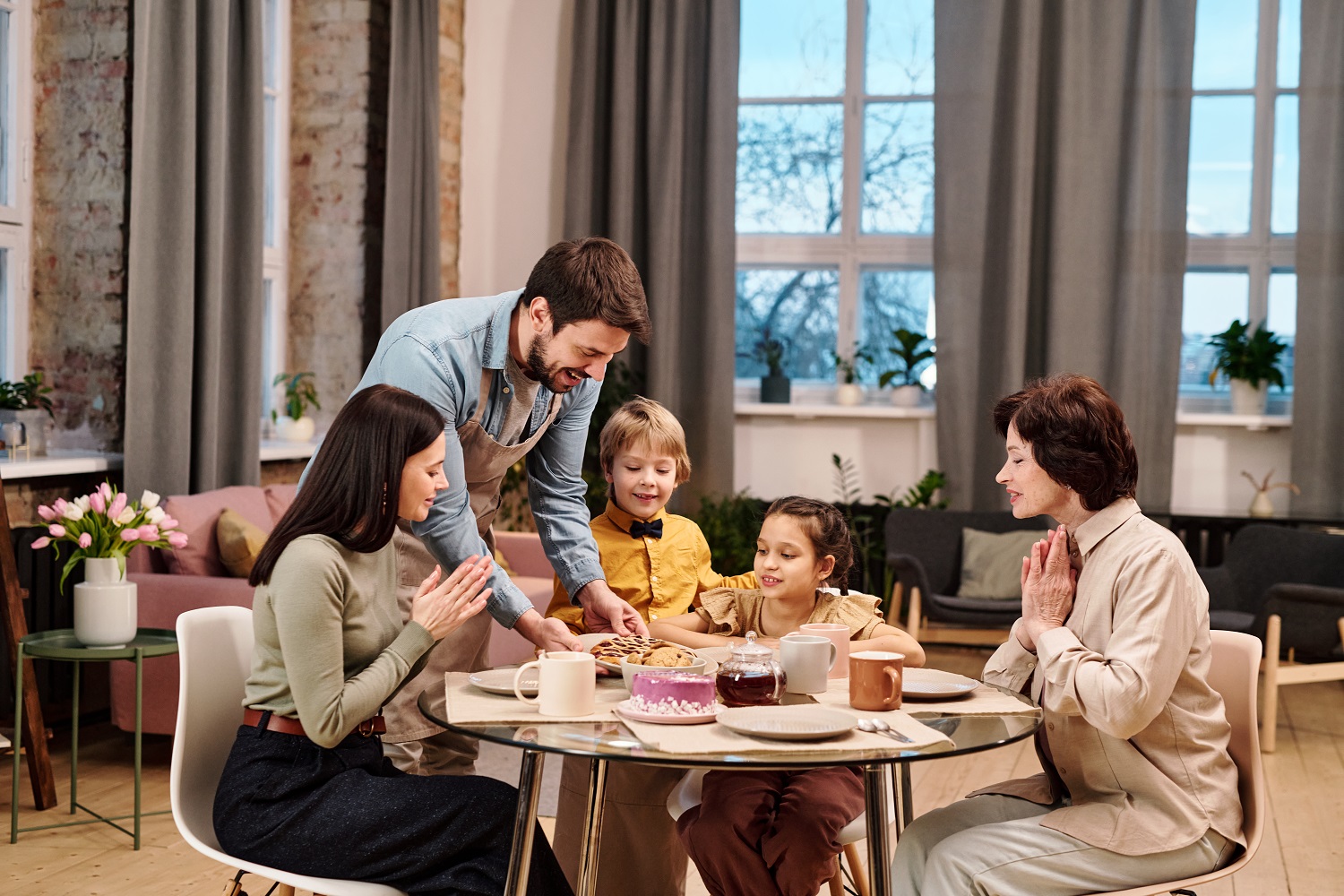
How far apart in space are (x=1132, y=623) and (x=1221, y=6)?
217 inches

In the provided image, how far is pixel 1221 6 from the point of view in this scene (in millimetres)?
6352

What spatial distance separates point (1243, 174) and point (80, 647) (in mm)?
5687

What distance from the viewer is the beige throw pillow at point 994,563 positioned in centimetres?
552

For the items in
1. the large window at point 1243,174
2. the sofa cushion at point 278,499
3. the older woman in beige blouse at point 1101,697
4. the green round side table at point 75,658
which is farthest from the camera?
the large window at point 1243,174

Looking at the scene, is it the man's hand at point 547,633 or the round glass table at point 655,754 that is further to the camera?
the man's hand at point 547,633

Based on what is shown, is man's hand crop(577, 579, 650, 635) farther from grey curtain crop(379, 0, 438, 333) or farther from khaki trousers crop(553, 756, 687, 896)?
grey curtain crop(379, 0, 438, 333)

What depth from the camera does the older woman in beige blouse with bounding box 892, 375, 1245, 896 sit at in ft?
6.10

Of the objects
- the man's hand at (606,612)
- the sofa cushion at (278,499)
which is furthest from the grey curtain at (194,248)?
the man's hand at (606,612)

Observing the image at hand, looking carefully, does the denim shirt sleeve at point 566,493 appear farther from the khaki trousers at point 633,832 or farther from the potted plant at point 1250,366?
the potted plant at point 1250,366

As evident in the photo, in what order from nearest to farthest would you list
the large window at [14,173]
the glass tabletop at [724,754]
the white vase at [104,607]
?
the glass tabletop at [724,754]
the white vase at [104,607]
the large window at [14,173]

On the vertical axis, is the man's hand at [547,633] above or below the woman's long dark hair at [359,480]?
below

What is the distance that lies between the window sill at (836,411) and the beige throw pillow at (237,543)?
3.05m

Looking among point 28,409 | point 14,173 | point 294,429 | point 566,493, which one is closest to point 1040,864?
point 566,493

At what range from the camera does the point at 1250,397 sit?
246 inches
